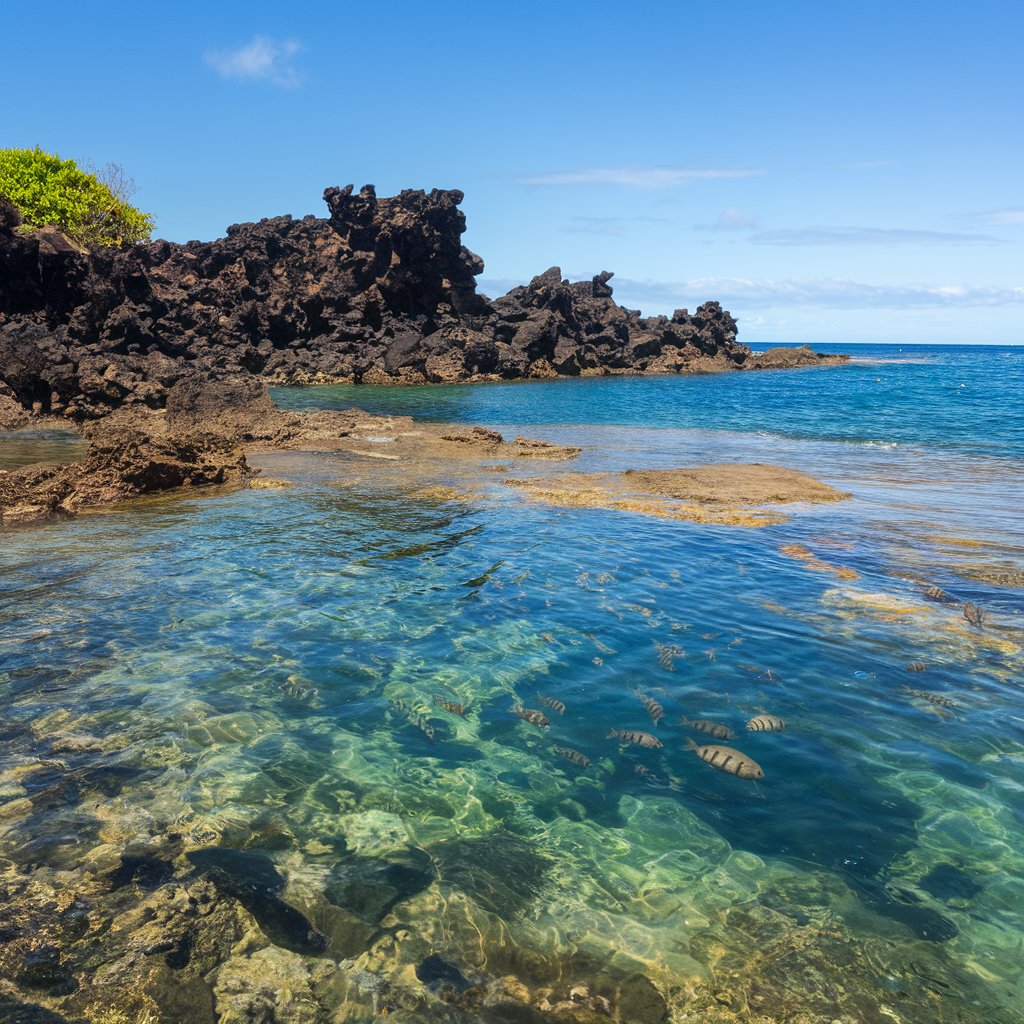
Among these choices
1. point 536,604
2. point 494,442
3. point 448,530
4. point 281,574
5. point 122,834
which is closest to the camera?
point 122,834

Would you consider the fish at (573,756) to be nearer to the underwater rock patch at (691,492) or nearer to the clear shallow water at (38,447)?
the underwater rock patch at (691,492)

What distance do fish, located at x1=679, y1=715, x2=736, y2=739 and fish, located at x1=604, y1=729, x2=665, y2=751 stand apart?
1.28ft

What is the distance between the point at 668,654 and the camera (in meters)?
7.47

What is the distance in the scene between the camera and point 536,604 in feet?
29.3

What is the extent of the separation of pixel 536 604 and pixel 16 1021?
20.8 feet

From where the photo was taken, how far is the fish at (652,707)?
626 cm

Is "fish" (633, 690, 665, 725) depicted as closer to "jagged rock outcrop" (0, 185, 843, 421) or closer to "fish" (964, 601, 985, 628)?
"fish" (964, 601, 985, 628)

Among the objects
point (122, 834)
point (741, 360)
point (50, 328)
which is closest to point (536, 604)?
point (122, 834)

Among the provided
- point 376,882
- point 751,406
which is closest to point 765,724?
point 376,882

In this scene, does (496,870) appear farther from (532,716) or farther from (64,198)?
(64,198)

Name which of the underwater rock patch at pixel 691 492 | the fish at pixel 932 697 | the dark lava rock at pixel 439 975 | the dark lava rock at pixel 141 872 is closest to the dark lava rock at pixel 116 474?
the underwater rock patch at pixel 691 492

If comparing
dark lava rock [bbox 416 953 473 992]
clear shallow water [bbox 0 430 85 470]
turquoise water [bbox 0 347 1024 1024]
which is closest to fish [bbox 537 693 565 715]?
turquoise water [bbox 0 347 1024 1024]

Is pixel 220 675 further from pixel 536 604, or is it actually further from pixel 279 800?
pixel 536 604

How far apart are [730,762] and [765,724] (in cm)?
70
